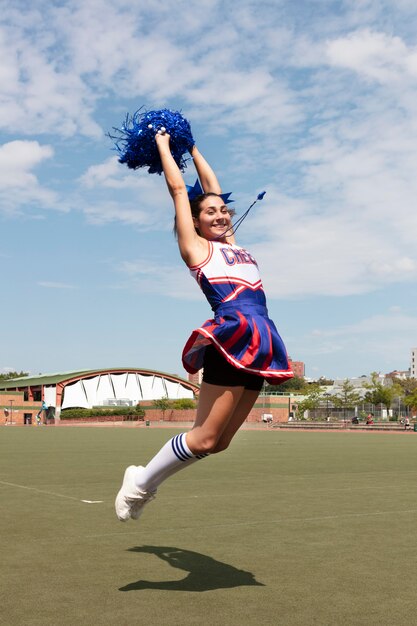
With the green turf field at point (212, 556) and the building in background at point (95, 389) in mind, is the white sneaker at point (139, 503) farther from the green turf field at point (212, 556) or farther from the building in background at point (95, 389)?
the building in background at point (95, 389)

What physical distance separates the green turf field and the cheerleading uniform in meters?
1.17

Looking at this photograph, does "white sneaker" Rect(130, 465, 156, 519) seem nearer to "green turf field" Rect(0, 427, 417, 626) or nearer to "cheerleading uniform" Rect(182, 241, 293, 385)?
"green turf field" Rect(0, 427, 417, 626)

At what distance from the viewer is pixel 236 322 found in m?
4.01

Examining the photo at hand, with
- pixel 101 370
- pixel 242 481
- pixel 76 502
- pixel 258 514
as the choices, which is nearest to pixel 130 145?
pixel 258 514

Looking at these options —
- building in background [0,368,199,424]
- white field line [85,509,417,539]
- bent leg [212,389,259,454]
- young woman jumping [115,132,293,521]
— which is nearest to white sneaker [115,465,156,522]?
young woman jumping [115,132,293,521]

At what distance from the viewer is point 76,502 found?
7.66 meters

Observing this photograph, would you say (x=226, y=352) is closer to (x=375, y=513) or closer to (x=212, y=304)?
(x=212, y=304)

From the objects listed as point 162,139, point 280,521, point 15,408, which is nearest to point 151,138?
point 162,139

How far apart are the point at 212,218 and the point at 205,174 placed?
0.59 m

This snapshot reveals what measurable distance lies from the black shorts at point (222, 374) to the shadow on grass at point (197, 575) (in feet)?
3.56

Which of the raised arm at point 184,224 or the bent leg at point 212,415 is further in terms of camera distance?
the raised arm at point 184,224

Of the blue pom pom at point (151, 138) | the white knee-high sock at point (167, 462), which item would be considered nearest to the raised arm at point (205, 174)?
the blue pom pom at point (151, 138)

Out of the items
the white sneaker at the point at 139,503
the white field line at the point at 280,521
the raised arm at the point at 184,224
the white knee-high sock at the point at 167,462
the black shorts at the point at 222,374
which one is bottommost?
the white field line at the point at 280,521

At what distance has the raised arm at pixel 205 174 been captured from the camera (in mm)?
5020
